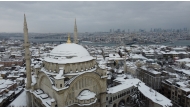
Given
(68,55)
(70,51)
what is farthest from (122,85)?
(68,55)

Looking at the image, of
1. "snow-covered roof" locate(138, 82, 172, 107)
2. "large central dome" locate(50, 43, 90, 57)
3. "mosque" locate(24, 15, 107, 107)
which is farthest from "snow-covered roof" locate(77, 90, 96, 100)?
"snow-covered roof" locate(138, 82, 172, 107)

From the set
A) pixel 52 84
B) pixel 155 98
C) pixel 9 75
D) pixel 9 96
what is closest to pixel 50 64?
pixel 52 84

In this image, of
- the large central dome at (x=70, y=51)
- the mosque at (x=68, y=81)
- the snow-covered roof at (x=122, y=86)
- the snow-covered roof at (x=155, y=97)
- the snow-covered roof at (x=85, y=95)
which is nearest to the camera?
the mosque at (x=68, y=81)

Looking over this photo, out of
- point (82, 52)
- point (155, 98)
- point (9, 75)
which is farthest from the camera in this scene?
point (9, 75)

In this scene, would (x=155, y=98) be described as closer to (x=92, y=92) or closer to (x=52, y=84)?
(x=92, y=92)

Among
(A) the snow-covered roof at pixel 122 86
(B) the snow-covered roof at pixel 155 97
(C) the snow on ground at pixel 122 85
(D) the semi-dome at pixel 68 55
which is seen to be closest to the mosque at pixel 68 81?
(D) the semi-dome at pixel 68 55

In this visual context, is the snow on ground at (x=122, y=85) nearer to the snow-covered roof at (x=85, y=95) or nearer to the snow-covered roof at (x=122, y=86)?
the snow-covered roof at (x=122, y=86)

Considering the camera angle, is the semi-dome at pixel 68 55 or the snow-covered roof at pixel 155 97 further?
the snow-covered roof at pixel 155 97

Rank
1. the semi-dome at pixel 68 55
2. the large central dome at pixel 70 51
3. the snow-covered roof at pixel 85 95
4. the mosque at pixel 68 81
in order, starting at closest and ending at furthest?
the mosque at pixel 68 81
the snow-covered roof at pixel 85 95
the semi-dome at pixel 68 55
the large central dome at pixel 70 51
